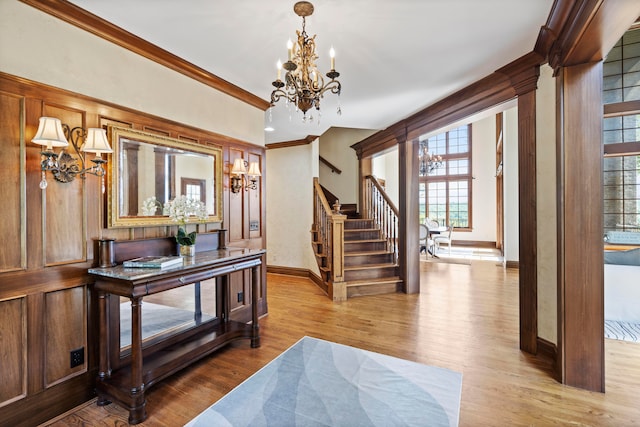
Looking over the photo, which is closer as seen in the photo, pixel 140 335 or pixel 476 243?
pixel 140 335

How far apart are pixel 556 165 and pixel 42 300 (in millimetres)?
3786

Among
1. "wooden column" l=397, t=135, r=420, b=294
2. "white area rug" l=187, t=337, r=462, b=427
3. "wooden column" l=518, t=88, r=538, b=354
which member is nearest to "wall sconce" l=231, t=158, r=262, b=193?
"white area rug" l=187, t=337, r=462, b=427

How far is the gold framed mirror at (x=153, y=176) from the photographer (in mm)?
2258

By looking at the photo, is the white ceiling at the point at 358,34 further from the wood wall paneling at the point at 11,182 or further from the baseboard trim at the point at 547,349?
the baseboard trim at the point at 547,349

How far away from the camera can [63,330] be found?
196cm

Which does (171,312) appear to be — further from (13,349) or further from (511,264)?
(511,264)

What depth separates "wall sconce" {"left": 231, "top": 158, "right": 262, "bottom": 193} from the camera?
3305 millimetres

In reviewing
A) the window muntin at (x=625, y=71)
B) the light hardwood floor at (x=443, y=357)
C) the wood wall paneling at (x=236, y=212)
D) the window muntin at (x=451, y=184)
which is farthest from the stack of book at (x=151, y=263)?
the window muntin at (x=451, y=184)

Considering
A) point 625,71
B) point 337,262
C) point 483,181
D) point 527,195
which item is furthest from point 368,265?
point 483,181

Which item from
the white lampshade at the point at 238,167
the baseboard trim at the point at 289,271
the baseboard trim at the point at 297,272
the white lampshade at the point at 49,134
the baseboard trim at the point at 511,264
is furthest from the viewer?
the baseboard trim at the point at 511,264

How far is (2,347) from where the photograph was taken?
1.71 meters

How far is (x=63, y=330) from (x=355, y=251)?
419 centimetres

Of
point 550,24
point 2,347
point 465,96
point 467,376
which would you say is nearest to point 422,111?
point 465,96

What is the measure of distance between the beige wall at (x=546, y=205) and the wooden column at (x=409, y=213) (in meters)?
2.08
